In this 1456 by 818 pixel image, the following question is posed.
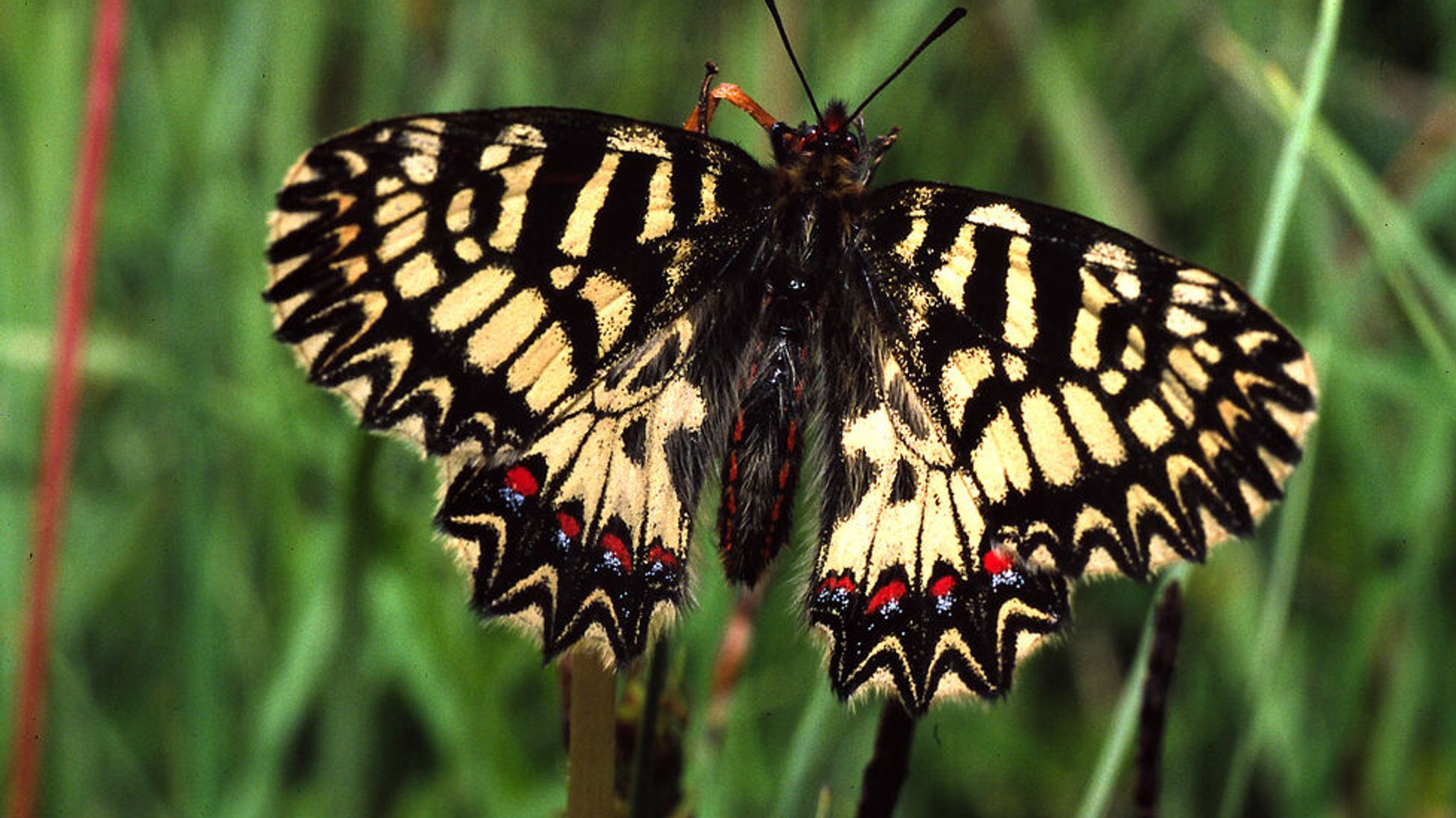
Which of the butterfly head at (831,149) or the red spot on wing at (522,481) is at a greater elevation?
the butterfly head at (831,149)

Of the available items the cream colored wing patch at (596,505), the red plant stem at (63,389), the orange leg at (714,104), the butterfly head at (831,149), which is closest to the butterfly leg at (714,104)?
the orange leg at (714,104)

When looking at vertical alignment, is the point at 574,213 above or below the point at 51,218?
below

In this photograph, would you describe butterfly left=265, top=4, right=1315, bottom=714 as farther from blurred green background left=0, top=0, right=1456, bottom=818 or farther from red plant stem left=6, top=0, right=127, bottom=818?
red plant stem left=6, top=0, right=127, bottom=818

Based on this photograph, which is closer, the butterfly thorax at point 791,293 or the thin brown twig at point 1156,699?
the thin brown twig at point 1156,699

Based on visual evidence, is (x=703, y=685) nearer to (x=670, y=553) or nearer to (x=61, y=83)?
(x=670, y=553)

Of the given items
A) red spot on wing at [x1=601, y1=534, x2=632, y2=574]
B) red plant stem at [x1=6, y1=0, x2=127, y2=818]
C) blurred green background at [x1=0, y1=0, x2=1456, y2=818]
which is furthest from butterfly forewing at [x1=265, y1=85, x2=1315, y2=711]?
red plant stem at [x1=6, y1=0, x2=127, y2=818]

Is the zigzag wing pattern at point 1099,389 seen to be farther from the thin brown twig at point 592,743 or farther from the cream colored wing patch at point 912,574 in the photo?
the thin brown twig at point 592,743

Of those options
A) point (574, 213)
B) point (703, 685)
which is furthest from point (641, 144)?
point (703, 685)
